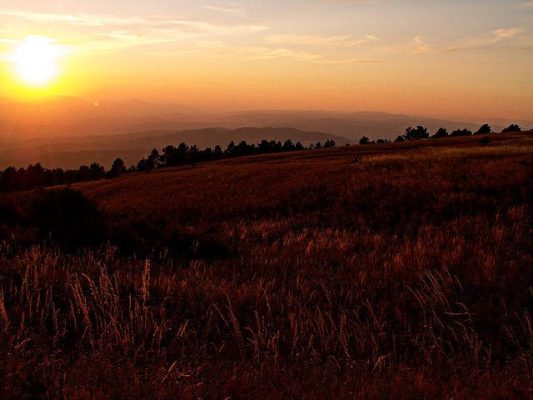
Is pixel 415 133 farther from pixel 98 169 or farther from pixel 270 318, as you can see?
pixel 270 318

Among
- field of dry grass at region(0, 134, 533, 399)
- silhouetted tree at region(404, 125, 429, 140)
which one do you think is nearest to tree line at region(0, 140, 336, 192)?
silhouetted tree at region(404, 125, 429, 140)

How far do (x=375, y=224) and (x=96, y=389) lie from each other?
50.1 ft

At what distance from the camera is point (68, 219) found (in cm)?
1122

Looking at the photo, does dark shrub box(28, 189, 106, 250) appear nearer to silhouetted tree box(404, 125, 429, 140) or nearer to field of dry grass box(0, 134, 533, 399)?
field of dry grass box(0, 134, 533, 399)

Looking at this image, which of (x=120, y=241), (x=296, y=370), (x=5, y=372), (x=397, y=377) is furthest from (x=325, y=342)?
(x=120, y=241)

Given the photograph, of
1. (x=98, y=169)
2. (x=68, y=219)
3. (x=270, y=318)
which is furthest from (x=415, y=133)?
(x=270, y=318)

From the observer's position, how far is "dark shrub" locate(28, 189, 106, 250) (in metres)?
10.2

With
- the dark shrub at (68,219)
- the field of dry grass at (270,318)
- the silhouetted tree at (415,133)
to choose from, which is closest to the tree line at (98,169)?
the silhouetted tree at (415,133)

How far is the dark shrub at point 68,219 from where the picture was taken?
1020cm

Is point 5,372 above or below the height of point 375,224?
above

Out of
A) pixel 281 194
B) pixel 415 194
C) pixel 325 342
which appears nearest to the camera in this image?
pixel 325 342

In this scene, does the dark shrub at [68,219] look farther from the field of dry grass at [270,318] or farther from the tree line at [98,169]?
the tree line at [98,169]

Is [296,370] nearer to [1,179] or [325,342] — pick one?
[325,342]

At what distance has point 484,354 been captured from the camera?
16.3ft
